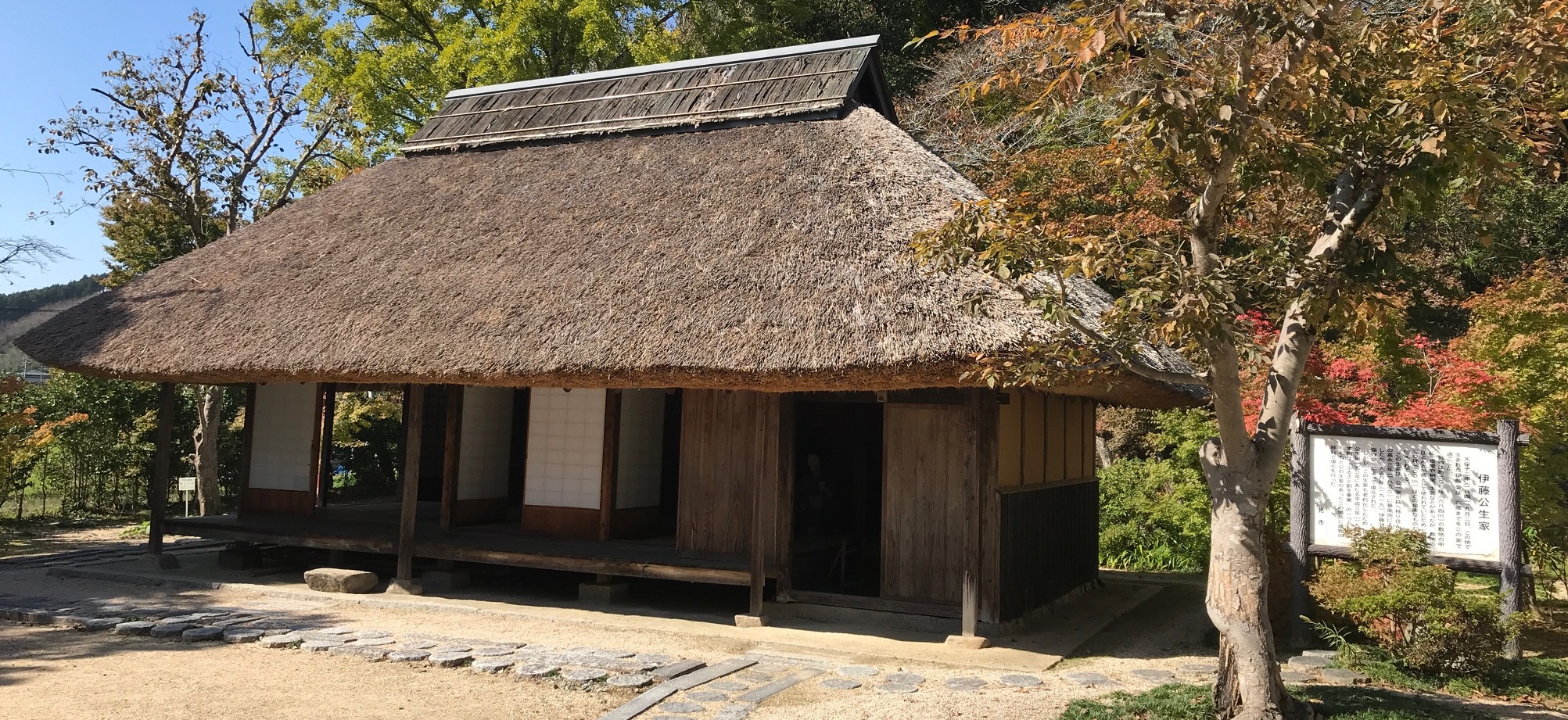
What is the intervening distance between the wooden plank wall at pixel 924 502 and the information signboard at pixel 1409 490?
8.50 feet

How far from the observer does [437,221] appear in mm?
10750

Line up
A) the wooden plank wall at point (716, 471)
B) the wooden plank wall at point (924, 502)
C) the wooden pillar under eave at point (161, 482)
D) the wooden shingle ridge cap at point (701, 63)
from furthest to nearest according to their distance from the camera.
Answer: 1. the wooden shingle ridge cap at point (701, 63)
2. the wooden pillar under eave at point (161, 482)
3. the wooden plank wall at point (716, 471)
4. the wooden plank wall at point (924, 502)

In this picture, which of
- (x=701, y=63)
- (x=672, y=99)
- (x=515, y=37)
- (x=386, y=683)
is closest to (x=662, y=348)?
(x=386, y=683)

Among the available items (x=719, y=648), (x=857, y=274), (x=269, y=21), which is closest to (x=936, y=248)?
(x=857, y=274)

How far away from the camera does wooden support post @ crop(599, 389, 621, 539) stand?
982 cm

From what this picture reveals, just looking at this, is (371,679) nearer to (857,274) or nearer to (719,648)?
(719,648)

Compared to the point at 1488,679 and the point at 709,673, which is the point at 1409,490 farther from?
the point at 709,673

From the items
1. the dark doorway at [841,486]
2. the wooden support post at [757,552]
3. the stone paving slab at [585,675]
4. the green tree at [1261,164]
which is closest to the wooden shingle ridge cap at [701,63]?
the dark doorway at [841,486]

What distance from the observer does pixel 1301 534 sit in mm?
7285

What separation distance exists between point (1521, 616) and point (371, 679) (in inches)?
292

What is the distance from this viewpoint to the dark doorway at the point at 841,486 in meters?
10.3

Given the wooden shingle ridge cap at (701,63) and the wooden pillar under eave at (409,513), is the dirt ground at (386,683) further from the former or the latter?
the wooden shingle ridge cap at (701,63)

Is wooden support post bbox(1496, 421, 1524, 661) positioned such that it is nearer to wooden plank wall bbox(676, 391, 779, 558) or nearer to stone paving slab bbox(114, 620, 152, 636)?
wooden plank wall bbox(676, 391, 779, 558)

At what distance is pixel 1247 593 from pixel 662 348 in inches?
170
